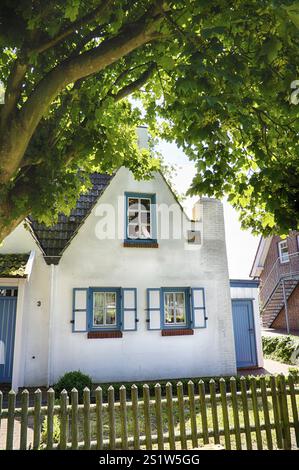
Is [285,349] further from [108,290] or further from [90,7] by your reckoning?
[90,7]

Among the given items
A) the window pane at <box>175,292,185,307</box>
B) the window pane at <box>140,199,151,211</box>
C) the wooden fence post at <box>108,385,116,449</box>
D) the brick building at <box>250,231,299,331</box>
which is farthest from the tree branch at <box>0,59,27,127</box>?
the brick building at <box>250,231,299,331</box>

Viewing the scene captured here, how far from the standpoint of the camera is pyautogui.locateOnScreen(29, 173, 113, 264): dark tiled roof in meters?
11.7

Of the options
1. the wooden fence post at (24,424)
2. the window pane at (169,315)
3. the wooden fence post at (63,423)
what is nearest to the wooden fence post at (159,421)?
the wooden fence post at (63,423)

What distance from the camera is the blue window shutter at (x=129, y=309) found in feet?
38.3

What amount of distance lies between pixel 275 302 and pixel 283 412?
65.8 feet

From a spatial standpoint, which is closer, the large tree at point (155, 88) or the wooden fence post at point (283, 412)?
the large tree at point (155, 88)

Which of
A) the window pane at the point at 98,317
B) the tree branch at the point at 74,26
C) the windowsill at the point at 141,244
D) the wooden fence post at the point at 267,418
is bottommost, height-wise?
the wooden fence post at the point at 267,418

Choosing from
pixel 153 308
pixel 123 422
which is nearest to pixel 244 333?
pixel 153 308

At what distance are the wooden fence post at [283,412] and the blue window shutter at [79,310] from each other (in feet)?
21.9

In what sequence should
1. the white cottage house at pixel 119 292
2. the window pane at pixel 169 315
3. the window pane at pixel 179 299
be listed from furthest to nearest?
1. the window pane at pixel 179 299
2. the window pane at pixel 169 315
3. the white cottage house at pixel 119 292

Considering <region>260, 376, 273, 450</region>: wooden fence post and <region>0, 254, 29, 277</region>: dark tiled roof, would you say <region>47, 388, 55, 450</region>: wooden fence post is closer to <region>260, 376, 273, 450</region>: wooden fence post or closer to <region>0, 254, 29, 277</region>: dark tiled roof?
<region>260, 376, 273, 450</region>: wooden fence post

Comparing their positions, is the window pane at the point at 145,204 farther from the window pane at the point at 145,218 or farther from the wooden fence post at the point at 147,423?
the wooden fence post at the point at 147,423

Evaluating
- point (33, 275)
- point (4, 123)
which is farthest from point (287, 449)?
point (33, 275)

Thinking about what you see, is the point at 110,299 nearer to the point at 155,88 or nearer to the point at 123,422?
the point at 123,422
